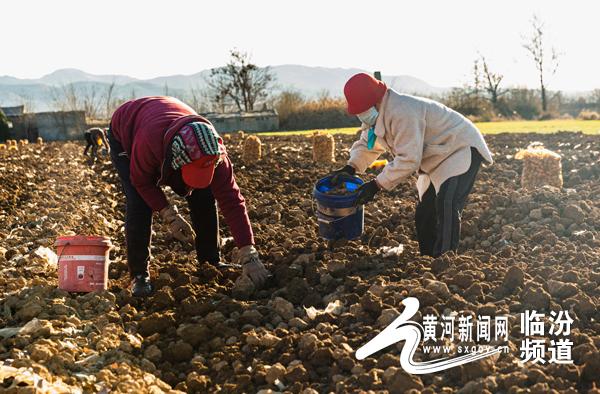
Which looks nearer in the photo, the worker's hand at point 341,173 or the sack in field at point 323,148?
the worker's hand at point 341,173

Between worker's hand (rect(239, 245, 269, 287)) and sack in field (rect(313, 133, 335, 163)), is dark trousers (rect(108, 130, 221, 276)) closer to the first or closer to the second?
worker's hand (rect(239, 245, 269, 287))

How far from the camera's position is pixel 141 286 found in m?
4.27

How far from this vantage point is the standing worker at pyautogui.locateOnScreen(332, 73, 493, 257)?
434 cm

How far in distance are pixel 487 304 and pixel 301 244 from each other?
1.95 meters

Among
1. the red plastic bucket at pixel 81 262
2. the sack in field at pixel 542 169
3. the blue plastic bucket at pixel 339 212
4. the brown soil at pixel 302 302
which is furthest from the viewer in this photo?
the sack in field at pixel 542 169

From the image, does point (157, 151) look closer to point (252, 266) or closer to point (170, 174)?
point (170, 174)

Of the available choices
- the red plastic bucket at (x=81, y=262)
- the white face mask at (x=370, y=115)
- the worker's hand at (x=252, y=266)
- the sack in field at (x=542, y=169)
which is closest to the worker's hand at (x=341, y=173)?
the white face mask at (x=370, y=115)

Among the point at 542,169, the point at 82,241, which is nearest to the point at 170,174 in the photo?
the point at 82,241

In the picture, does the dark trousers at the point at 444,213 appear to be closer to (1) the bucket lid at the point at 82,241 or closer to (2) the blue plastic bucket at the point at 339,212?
(2) the blue plastic bucket at the point at 339,212

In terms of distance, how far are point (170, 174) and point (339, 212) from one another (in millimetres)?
1595

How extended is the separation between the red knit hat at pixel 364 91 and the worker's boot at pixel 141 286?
1.64 meters

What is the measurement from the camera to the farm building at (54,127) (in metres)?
22.2

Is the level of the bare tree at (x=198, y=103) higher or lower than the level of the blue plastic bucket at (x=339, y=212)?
higher

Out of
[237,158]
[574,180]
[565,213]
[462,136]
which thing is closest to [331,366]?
[462,136]
